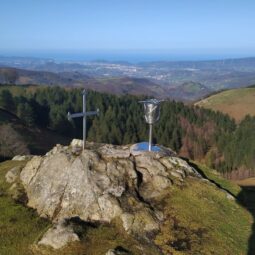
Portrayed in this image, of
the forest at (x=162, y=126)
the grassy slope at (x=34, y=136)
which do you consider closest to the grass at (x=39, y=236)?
the forest at (x=162, y=126)

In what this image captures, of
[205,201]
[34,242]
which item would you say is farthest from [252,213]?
[34,242]

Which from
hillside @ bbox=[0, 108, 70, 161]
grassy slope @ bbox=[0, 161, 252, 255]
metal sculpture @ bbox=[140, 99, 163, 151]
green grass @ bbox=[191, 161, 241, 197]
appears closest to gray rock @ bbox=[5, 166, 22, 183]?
grassy slope @ bbox=[0, 161, 252, 255]

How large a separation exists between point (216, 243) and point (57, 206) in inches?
275

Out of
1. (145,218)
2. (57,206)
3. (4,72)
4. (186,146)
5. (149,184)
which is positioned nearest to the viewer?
(145,218)

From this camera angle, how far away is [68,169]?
1803 cm

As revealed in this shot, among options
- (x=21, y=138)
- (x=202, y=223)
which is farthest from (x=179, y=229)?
(x=21, y=138)

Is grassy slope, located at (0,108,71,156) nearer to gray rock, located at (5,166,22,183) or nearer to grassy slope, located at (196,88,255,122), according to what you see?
gray rock, located at (5,166,22,183)

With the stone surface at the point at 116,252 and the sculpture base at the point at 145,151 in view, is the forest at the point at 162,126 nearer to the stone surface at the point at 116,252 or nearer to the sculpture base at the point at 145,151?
the sculpture base at the point at 145,151

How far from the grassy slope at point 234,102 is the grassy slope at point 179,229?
446ft

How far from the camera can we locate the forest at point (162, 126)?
87.5 meters

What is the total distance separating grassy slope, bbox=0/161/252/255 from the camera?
1444 centimetres

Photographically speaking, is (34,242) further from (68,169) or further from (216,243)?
(216,243)

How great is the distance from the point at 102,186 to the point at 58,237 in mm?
3355

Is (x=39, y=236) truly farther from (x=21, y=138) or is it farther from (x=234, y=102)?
(x=234, y=102)
